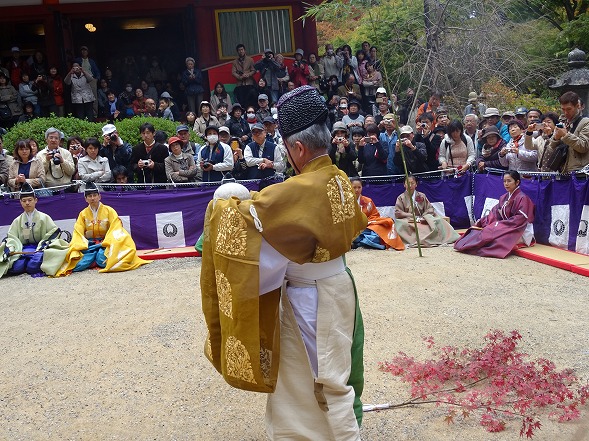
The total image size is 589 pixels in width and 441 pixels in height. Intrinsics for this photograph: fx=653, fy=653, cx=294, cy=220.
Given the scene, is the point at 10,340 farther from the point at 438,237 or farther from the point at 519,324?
the point at 438,237

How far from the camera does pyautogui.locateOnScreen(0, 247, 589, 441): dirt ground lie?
360cm

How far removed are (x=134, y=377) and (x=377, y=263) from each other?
12.2 feet

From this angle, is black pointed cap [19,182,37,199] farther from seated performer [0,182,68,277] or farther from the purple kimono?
the purple kimono

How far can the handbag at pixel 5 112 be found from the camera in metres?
12.6

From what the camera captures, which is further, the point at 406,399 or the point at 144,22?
the point at 144,22

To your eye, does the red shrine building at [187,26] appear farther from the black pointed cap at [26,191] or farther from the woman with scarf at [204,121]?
the black pointed cap at [26,191]

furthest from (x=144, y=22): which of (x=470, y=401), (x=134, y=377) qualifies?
(x=470, y=401)

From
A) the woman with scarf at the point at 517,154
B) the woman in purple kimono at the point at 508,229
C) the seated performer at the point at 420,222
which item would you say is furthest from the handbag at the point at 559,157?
the seated performer at the point at 420,222

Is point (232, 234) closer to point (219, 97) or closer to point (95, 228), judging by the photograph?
point (95, 228)

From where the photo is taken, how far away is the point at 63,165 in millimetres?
8750

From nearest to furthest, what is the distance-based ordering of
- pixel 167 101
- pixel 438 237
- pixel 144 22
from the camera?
pixel 438 237
pixel 167 101
pixel 144 22

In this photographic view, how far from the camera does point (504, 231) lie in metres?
7.63

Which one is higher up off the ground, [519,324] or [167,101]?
[167,101]

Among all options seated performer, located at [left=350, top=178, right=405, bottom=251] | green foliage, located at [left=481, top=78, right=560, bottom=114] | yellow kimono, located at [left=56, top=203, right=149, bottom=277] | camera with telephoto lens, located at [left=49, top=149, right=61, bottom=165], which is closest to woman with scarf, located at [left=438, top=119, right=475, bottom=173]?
seated performer, located at [left=350, top=178, right=405, bottom=251]
